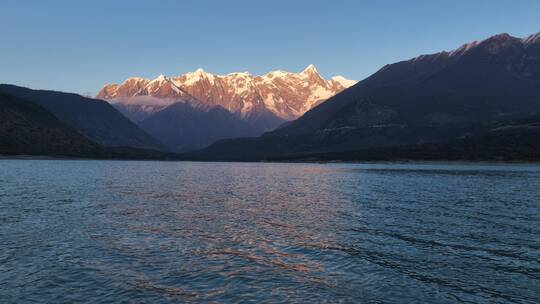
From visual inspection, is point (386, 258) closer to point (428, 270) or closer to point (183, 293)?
point (428, 270)

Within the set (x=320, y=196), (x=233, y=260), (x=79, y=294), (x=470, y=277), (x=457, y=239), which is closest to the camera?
(x=79, y=294)

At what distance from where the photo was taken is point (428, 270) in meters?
32.8

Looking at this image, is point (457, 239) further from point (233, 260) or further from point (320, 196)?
point (320, 196)

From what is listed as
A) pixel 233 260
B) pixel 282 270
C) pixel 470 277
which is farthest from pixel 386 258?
pixel 233 260

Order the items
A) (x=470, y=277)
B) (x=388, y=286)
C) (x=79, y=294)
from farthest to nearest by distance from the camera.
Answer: (x=470, y=277) → (x=388, y=286) → (x=79, y=294)

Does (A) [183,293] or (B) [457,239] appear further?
(B) [457,239]

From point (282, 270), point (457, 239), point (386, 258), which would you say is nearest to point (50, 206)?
point (282, 270)

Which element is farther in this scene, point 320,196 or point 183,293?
point 320,196

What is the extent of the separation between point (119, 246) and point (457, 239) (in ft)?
103

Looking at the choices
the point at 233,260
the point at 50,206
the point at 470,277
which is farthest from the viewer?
the point at 50,206

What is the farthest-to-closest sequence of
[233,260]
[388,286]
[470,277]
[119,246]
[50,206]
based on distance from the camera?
[50,206]
[119,246]
[233,260]
[470,277]
[388,286]

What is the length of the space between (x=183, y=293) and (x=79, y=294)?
596 centimetres

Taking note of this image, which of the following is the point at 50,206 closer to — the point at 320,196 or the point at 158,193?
the point at 158,193

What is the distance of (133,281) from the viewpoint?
96.5 ft
